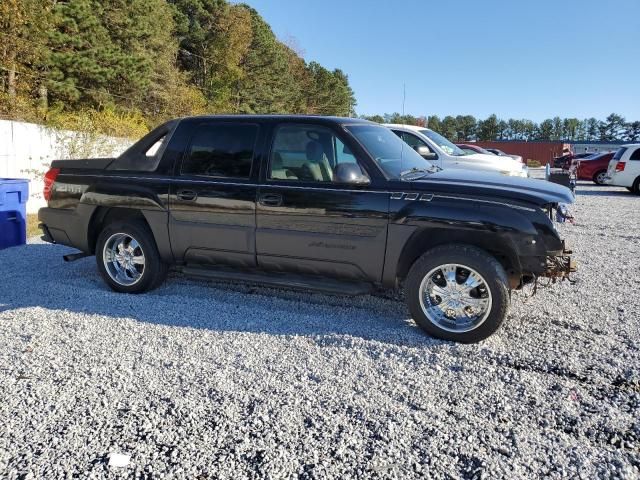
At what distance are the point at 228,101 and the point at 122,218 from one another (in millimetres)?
47950

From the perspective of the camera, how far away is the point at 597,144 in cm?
8231

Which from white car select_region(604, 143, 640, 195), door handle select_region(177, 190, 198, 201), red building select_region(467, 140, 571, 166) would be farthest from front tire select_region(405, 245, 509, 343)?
red building select_region(467, 140, 571, 166)

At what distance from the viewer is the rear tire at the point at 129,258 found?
16.9 feet

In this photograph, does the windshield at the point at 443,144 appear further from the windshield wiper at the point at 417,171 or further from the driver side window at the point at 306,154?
the driver side window at the point at 306,154

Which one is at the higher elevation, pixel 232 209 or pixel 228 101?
pixel 228 101

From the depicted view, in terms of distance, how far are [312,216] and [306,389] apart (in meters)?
1.64

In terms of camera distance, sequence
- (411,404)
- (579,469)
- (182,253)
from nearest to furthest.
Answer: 1. (579,469)
2. (411,404)
3. (182,253)

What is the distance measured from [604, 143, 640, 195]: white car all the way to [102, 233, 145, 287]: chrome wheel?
18.2 metres

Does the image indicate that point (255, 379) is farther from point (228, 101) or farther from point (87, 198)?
point (228, 101)

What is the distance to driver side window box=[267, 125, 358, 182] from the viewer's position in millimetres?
4441

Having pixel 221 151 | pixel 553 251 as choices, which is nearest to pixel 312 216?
pixel 221 151

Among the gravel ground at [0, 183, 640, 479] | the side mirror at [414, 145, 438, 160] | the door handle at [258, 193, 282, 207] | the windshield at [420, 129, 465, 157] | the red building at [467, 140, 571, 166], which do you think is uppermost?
the red building at [467, 140, 571, 166]

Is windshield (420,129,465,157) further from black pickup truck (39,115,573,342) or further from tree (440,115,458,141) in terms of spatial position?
tree (440,115,458,141)

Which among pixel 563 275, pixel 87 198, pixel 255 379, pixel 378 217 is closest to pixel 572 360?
pixel 563 275
